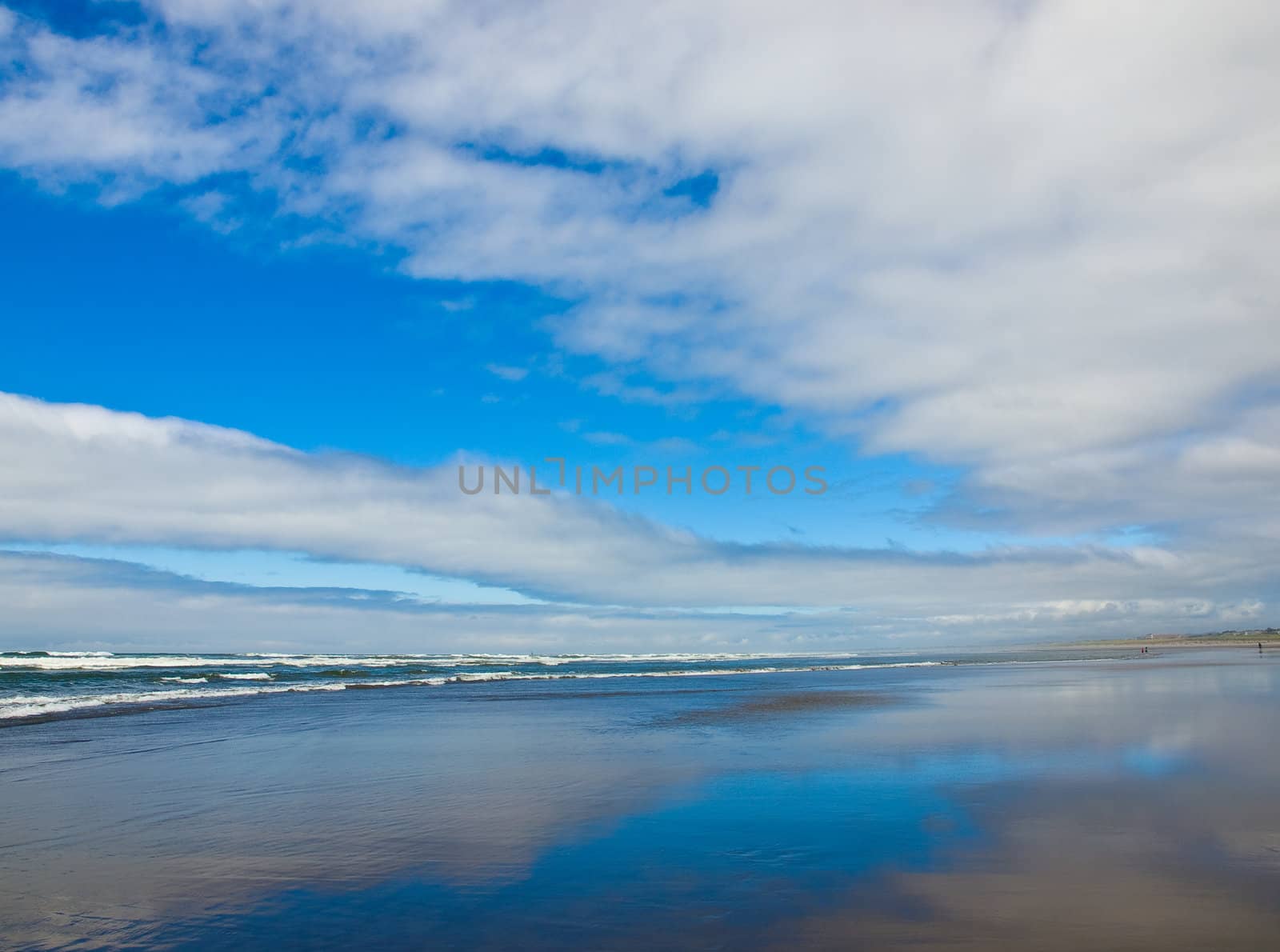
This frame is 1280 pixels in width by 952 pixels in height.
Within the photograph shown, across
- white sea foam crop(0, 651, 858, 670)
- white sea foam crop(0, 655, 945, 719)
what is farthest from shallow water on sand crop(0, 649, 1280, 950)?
white sea foam crop(0, 651, 858, 670)

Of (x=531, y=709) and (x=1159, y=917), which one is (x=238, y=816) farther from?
(x=531, y=709)

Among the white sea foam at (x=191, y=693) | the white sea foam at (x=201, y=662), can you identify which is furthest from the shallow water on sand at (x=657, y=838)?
the white sea foam at (x=201, y=662)

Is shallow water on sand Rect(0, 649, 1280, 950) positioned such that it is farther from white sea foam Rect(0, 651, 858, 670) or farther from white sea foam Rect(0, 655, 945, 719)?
white sea foam Rect(0, 651, 858, 670)

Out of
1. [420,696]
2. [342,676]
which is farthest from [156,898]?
[342,676]

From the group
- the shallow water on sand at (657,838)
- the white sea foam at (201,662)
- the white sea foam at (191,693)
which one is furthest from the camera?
the white sea foam at (201,662)

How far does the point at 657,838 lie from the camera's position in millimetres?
9438

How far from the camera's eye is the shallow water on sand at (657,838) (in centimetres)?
662

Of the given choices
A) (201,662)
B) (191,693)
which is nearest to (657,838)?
(191,693)

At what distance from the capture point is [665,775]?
44.7 feet

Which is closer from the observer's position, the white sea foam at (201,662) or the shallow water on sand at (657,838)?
the shallow water on sand at (657,838)

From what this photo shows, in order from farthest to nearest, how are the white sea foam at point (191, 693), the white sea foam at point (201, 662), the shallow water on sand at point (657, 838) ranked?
the white sea foam at point (201, 662), the white sea foam at point (191, 693), the shallow water on sand at point (657, 838)

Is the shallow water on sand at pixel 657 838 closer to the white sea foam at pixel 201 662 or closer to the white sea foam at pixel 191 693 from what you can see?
the white sea foam at pixel 191 693

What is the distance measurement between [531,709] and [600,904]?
69.8ft

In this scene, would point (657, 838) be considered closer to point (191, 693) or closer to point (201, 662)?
point (191, 693)
